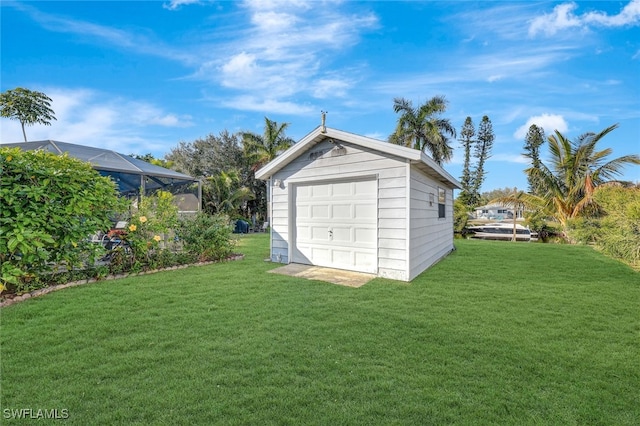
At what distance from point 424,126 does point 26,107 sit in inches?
890

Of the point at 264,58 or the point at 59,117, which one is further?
the point at 59,117

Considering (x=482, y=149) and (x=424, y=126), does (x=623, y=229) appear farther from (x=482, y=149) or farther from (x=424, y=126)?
(x=482, y=149)

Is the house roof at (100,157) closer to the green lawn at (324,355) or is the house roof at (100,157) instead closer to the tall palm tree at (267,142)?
the green lawn at (324,355)

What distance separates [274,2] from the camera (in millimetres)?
7172

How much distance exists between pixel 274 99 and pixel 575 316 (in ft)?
38.0

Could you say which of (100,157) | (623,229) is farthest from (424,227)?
(100,157)

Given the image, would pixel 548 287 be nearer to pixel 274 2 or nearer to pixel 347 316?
pixel 347 316

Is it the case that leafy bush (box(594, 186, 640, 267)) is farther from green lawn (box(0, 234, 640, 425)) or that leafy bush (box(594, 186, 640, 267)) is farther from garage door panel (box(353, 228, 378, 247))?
garage door panel (box(353, 228, 378, 247))

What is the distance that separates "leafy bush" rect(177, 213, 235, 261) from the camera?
738 centimetres

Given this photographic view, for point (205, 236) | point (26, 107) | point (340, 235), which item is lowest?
point (205, 236)

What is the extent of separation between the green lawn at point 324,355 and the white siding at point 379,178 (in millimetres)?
930

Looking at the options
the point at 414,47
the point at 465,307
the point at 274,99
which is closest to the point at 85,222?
the point at 465,307

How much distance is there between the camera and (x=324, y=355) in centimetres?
279

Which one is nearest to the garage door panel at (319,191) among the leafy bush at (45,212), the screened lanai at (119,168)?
the leafy bush at (45,212)
